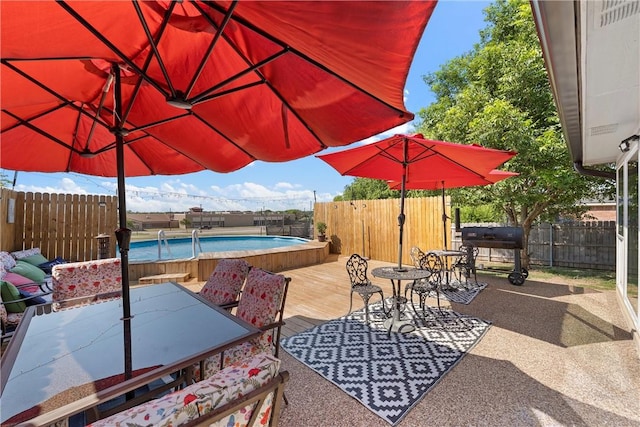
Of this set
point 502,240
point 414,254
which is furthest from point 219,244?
point 502,240

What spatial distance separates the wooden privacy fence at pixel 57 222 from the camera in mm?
5227

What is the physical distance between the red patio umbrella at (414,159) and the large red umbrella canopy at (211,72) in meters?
1.61

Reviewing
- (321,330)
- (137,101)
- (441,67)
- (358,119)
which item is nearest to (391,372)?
(321,330)

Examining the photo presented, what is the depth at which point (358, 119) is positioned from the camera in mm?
2053

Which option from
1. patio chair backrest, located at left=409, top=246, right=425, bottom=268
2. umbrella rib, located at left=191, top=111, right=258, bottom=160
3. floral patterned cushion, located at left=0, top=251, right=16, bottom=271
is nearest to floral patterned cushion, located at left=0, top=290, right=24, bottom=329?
floral patterned cushion, located at left=0, top=251, right=16, bottom=271

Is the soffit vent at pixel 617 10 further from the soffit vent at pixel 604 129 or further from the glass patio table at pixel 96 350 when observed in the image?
the glass patio table at pixel 96 350

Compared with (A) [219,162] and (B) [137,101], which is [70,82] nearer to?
(B) [137,101]

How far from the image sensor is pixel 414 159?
421 centimetres

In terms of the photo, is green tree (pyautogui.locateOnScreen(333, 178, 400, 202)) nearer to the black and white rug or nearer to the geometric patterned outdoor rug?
the black and white rug

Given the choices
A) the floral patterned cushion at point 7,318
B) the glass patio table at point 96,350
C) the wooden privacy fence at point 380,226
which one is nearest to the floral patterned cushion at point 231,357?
the glass patio table at point 96,350

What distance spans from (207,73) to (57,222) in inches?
241

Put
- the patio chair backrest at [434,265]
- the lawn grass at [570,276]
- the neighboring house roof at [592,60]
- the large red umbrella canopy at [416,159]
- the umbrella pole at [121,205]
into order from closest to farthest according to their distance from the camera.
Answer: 1. the neighboring house roof at [592,60]
2. the umbrella pole at [121,205]
3. the large red umbrella canopy at [416,159]
4. the patio chair backrest at [434,265]
5. the lawn grass at [570,276]

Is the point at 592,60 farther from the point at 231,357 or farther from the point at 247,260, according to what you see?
the point at 247,260

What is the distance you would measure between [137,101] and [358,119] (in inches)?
75.3
